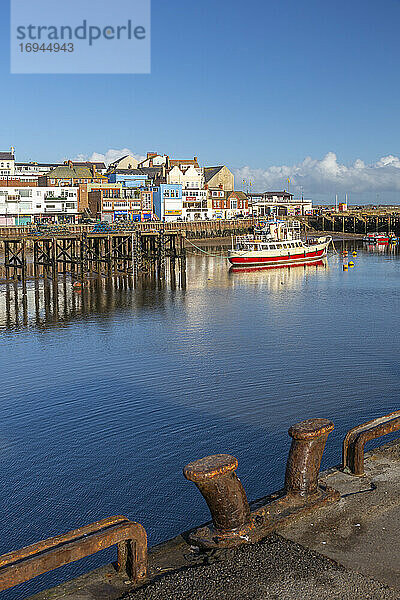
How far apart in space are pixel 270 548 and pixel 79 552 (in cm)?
217

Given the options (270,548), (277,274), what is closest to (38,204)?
(277,274)

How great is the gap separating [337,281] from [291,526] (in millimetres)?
49265

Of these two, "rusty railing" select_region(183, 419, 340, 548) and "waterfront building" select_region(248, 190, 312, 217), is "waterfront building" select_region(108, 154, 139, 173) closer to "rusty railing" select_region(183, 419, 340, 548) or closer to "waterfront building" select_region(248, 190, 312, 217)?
"waterfront building" select_region(248, 190, 312, 217)

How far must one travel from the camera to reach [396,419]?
9.52 m

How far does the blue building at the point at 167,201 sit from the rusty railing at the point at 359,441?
3947 inches

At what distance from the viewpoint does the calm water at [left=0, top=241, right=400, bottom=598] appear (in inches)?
523

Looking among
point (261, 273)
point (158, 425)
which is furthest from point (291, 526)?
point (261, 273)

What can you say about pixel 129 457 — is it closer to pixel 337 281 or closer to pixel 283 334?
pixel 283 334

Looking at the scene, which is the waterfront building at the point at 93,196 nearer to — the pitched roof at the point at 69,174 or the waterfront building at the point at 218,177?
the pitched roof at the point at 69,174

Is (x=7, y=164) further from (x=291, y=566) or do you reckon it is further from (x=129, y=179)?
(x=291, y=566)

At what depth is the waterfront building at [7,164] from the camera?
5008 inches

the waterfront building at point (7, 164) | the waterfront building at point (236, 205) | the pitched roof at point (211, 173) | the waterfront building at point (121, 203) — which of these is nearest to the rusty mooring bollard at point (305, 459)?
the waterfront building at point (121, 203)

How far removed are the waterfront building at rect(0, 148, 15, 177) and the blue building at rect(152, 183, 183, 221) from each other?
36.9 meters

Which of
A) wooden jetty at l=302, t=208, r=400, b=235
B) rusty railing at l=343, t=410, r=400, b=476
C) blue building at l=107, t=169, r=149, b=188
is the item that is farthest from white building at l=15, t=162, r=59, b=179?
rusty railing at l=343, t=410, r=400, b=476
